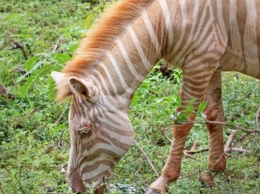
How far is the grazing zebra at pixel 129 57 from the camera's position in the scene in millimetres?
5594

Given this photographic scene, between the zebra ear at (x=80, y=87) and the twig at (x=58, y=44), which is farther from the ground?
the zebra ear at (x=80, y=87)

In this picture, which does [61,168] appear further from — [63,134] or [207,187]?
[207,187]

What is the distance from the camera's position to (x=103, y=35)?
5742 mm

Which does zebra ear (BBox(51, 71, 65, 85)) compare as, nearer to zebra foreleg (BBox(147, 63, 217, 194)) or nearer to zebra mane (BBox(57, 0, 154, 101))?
zebra mane (BBox(57, 0, 154, 101))

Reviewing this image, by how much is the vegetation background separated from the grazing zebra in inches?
15.5

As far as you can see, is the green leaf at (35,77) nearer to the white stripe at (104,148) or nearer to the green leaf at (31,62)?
the green leaf at (31,62)

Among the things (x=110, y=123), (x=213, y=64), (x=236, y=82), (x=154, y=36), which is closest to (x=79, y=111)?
(x=110, y=123)

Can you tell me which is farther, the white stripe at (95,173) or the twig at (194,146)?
the twig at (194,146)

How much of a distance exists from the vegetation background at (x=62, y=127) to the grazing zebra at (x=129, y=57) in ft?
1.29

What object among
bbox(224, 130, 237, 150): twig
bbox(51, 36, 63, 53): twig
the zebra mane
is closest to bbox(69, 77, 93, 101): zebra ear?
the zebra mane

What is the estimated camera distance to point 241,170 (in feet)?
21.7

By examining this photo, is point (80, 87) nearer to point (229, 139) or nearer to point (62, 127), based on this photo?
point (62, 127)

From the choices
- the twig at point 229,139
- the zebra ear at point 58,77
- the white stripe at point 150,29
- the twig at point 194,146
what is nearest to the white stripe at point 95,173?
the zebra ear at point 58,77

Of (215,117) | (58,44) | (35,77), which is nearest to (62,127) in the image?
(35,77)
